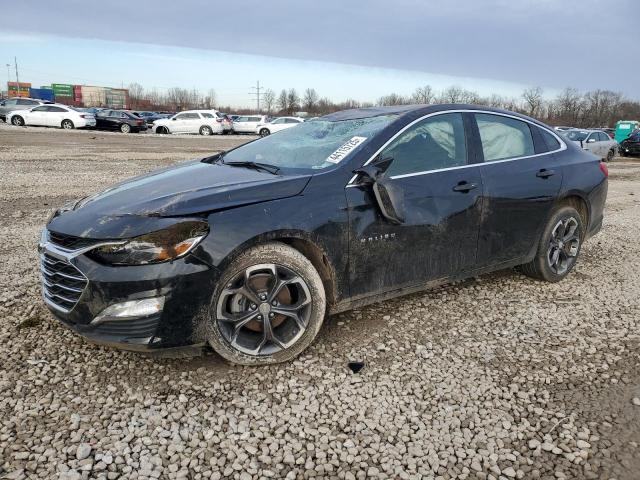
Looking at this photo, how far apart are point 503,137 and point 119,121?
3072 cm

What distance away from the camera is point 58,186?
9.38 metres

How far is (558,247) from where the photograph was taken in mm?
4508

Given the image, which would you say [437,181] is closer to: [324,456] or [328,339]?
[328,339]

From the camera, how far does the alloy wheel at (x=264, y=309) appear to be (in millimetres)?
2879

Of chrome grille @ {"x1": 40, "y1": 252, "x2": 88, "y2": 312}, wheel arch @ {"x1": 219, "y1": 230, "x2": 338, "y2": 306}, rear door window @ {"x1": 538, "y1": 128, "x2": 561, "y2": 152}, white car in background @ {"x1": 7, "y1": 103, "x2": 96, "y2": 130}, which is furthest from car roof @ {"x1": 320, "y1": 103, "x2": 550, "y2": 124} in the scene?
white car in background @ {"x1": 7, "y1": 103, "x2": 96, "y2": 130}

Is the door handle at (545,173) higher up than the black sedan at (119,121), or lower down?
lower down

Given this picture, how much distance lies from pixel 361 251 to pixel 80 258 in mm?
1643

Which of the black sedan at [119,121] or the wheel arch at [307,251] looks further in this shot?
the black sedan at [119,121]

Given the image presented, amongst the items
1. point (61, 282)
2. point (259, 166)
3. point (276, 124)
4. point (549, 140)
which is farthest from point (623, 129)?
point (61, 282)

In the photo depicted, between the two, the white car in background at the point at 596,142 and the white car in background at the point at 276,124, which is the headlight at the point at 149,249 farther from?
the white car in background at the point at 276,124

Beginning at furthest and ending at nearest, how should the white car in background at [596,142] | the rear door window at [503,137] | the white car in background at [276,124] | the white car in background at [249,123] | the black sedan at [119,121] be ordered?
the white car in background at [249,123] → the white car in background at [276,124] → the black sedan at [119,121] → the white car in background at [596,142] → the rear door window at [503,137]

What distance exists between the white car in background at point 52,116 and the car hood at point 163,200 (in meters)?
29.1

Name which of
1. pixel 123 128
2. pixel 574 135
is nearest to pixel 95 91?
pixel 123 128

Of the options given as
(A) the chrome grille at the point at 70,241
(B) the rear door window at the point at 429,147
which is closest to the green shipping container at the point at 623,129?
(B) the rear door window at the point at 429,147
